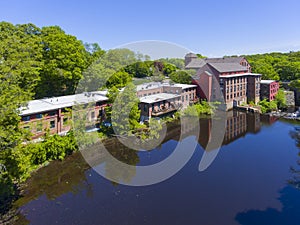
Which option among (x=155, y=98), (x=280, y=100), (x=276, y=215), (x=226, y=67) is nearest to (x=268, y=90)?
(x=280, y=100)

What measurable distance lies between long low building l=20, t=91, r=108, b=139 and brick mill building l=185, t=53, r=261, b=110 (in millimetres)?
15749

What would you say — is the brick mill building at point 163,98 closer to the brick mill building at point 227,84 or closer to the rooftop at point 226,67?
the brick mill building at point 227,84

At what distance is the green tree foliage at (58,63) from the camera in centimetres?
2520

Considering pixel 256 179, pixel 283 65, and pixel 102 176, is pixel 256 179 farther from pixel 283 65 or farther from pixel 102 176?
pixel 283 65

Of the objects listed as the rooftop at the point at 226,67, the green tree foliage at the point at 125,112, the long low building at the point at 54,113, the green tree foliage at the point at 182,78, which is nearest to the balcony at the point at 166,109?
the green tree foliage at the point at 125,112

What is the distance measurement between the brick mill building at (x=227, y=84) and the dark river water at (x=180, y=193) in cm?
1457

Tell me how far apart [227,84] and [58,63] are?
21.9 m

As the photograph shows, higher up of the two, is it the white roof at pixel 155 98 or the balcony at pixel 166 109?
the white roof at pixel 155 98

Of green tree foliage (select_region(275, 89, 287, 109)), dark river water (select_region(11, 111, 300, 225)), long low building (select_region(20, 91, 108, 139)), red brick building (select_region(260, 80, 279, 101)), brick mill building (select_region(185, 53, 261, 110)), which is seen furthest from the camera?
red brick building (select_region(260, 80, 279, 101))

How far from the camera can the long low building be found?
17.9 metres

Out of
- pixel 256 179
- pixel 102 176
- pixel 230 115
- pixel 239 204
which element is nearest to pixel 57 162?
pixel 102 176

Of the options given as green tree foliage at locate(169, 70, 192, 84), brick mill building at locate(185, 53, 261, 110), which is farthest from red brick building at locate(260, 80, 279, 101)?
green tree foliage at locate(169, 70, 192, 84)

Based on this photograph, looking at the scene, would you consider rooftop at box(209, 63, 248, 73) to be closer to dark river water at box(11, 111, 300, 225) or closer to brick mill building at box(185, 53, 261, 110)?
brick mill building at box(185, 53, 261, 110)

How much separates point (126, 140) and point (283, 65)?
4029 centimetres
